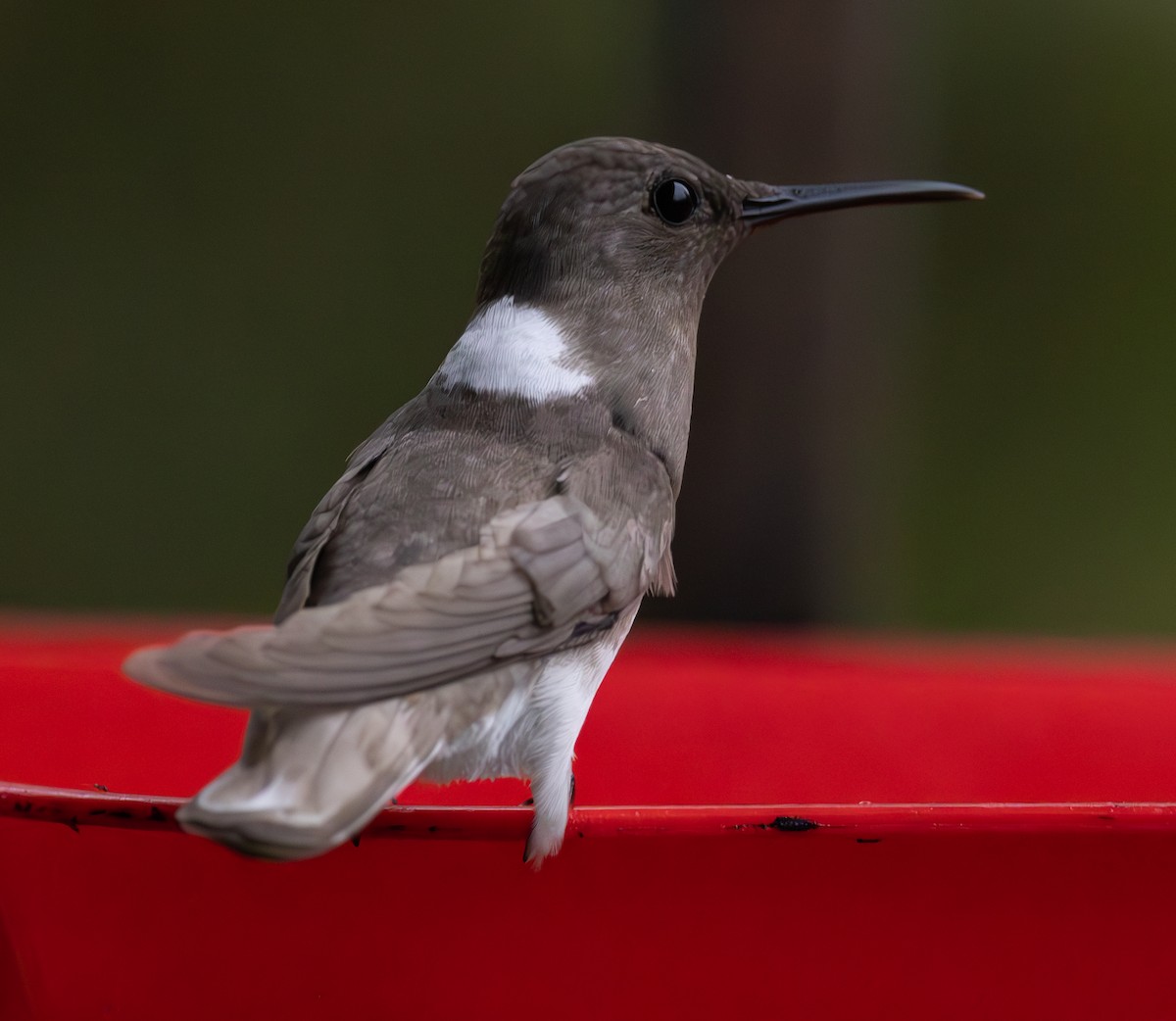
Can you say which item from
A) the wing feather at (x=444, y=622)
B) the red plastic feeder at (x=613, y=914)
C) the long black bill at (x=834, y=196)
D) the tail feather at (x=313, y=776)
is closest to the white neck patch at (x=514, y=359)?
the wing feather at (x=444, y=622)

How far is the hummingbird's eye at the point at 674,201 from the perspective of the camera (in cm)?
182

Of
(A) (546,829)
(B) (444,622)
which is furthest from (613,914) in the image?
(B) (444,622)

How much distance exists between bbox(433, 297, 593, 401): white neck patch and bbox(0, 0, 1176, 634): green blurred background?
11.3 feet

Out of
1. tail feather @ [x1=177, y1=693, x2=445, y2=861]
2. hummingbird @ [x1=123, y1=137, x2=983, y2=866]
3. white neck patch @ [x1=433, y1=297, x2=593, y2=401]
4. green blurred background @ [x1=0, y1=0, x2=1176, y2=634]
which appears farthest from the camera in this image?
green blurred background @ [x1=0, y1=0, x2=1176, y2=634]

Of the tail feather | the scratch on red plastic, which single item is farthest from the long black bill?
the scratch on red plastic

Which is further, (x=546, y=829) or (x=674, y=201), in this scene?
(x=674, y=201)

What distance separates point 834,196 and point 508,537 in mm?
733

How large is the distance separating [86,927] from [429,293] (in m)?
4.57

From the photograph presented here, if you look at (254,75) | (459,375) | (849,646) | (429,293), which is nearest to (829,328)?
(849,646)

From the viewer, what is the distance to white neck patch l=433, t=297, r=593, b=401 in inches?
67.1

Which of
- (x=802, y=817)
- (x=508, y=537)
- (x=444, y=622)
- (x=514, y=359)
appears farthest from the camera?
(x=514, y=359)

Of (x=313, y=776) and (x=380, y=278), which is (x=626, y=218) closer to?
(x=313, y=776)

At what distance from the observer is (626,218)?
70.7 inches

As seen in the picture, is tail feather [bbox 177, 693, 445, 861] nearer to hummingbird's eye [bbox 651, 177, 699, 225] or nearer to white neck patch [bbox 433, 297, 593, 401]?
white neck patch [bbox 433, 297, 593, 401]
